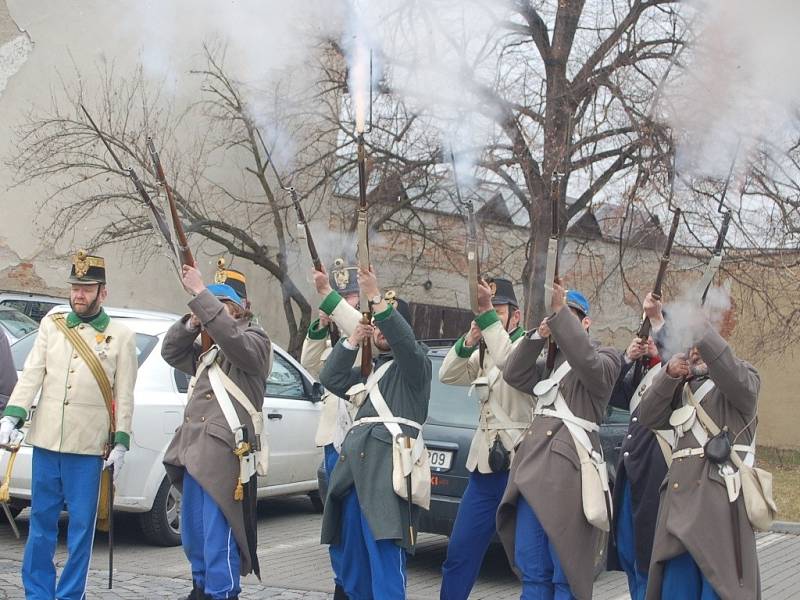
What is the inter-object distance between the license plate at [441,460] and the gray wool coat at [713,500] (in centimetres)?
260

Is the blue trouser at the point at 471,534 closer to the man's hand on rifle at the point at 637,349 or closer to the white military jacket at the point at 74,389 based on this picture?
the man's hand on rifle at the point at 637,349

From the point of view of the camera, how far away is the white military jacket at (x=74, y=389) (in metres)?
6.29

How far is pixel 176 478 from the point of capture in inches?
240

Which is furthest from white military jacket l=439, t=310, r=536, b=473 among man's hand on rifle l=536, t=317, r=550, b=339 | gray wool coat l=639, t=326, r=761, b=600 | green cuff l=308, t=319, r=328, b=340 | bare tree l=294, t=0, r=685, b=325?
bare tree l=294, t=0, r=685, b=325

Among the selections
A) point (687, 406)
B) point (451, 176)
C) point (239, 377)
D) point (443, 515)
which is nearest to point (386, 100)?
point (451, 176)

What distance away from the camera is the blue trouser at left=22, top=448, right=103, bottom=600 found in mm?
6086

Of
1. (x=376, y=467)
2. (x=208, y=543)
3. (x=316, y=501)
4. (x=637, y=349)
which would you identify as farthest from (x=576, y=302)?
(x=316, y=501)

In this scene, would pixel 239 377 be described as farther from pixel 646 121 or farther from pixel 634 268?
pixel 634 268

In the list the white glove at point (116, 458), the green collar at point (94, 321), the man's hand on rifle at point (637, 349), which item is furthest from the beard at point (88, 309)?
the man's hand on rifle at point (637, 349)

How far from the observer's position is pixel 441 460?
313 inches

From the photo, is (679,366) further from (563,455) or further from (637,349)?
(563,455)

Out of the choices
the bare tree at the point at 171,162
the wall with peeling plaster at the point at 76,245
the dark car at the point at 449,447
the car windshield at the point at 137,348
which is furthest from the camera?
the wall with peeling plaster at the point at 76,245

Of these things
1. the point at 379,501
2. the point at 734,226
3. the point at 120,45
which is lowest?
the point at 379,501

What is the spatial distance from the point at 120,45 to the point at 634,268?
7.35 metres
